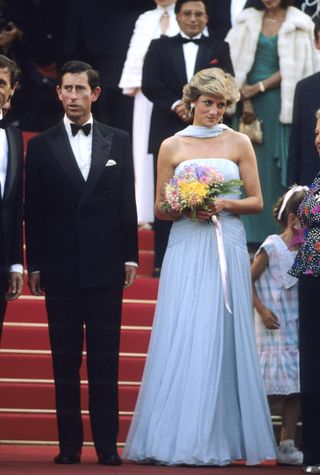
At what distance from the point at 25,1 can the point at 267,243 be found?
20.4 ft

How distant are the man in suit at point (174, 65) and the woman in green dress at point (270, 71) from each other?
0.58 metres

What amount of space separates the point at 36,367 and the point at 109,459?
1.81 meters

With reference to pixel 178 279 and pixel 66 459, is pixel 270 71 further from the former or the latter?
pixel 66 459

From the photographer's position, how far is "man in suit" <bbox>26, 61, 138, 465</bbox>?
9469 millimetres

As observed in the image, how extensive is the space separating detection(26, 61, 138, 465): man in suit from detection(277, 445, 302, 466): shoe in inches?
42.4

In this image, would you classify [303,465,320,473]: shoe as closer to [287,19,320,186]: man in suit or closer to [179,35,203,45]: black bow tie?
[287,19,320,186]: man in suit

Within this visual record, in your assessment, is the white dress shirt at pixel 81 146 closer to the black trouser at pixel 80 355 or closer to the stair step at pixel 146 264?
the black trouser at pixel 80 355

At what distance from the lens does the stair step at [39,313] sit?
11.7 meters

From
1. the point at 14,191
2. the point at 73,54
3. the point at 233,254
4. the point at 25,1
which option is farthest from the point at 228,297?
the point at 25,1

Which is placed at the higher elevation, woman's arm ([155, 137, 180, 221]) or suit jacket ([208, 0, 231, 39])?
suit jacket ([208, 0, 231, 39])

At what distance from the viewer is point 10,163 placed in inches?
370

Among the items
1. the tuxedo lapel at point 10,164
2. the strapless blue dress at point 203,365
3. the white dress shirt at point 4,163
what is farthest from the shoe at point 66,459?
the tuxedo lapel at point 10,164

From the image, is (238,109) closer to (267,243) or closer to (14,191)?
(267,243)

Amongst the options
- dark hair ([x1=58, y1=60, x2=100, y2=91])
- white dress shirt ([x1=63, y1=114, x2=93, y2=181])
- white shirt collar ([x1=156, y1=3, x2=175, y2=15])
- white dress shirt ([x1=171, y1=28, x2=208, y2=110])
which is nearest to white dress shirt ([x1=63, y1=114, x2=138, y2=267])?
white dress shirt ([x1=63, y1=114, x2=93, y2=181])
